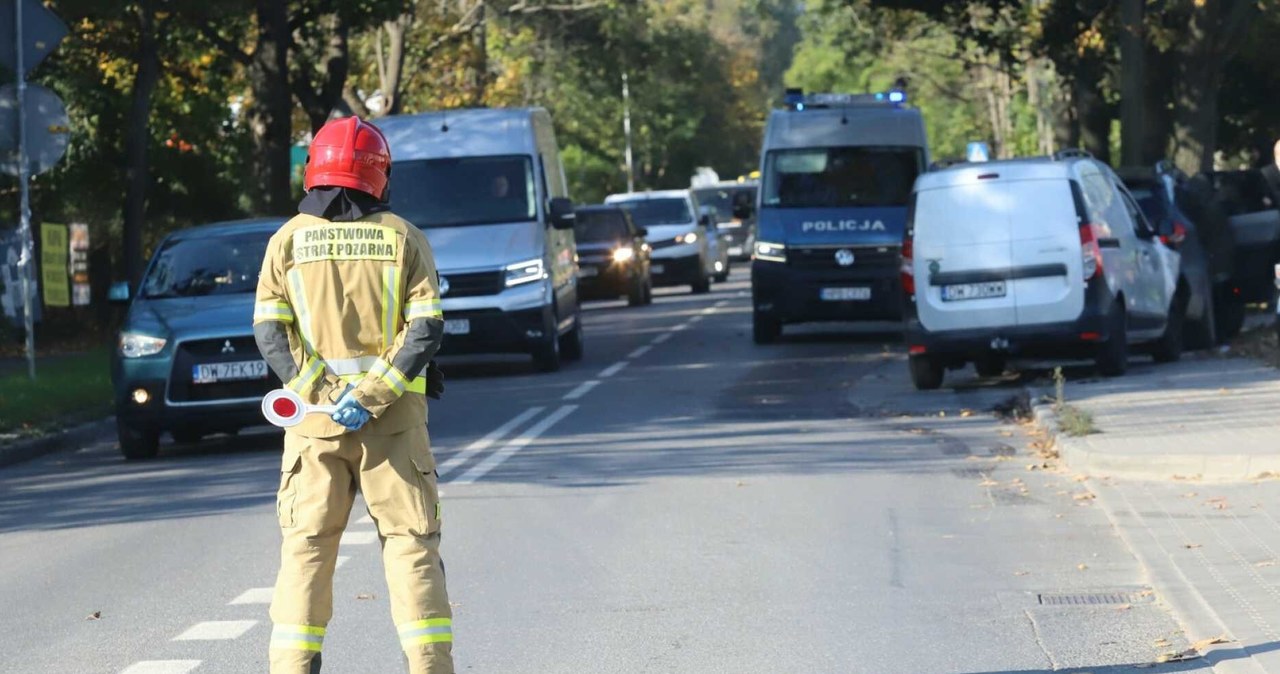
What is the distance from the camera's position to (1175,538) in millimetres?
10305

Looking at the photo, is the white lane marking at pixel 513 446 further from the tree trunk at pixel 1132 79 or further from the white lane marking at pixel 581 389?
the tree trunk at pixel 1132 79

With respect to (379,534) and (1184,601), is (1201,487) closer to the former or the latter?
(1184,601)

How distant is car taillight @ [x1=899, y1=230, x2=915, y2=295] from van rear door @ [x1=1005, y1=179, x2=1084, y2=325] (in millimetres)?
922

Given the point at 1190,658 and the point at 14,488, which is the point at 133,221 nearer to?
the point at 14,488

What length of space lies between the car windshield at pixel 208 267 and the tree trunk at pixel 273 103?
13937mm

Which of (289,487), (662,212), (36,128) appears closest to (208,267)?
(36,128)

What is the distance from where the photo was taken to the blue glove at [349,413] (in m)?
6.22

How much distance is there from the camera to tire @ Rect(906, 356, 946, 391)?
1911cm

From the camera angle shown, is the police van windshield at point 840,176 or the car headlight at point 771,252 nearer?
the car headlight at point 771,252

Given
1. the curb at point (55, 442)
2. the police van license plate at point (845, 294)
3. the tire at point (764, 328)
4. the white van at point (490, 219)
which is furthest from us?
the tire at point (764, 328)

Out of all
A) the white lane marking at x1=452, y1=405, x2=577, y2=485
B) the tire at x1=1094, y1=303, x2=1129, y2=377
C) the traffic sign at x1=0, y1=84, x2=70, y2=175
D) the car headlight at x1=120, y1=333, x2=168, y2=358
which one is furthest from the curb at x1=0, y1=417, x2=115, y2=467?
the tire at x1=1094, y1=303, x2=1129, y2=377

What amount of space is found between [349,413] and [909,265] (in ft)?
43.1

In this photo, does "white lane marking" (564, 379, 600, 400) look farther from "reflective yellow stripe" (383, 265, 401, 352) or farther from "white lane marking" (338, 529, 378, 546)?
"reflective yellow stripe" (383, 265, 401, 352)

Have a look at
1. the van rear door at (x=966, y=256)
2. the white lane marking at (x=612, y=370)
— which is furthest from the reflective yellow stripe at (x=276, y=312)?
the white lane marking at (x=612, y=370)
